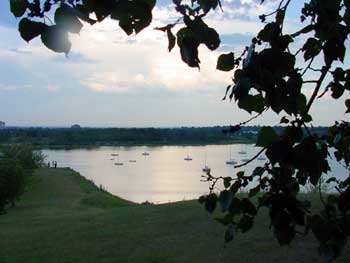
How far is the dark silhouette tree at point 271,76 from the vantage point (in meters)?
0.87

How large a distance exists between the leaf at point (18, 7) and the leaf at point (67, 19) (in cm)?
9

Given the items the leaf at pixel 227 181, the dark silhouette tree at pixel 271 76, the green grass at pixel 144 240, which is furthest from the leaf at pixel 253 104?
the green grass at pixel 144 240

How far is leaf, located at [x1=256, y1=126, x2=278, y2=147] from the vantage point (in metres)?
1.08

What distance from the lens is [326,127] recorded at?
2.08m

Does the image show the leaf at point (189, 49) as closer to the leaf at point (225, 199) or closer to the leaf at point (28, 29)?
the leaf at point (28, 29)

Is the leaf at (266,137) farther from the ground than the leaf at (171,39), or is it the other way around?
the leaf at (171,39)

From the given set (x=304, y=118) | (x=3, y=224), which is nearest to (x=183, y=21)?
(x=304, y=118)

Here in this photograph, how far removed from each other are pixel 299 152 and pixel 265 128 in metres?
0.10

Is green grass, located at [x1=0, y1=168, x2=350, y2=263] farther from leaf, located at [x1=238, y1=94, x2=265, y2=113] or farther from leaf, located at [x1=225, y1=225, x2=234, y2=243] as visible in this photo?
leaf, located at [x1=238, y1=94, x2=265, y2=113]

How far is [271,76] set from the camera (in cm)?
103

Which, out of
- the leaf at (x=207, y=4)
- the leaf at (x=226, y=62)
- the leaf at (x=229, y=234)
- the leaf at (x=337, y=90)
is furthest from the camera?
the leaf at (x=337, y=90)

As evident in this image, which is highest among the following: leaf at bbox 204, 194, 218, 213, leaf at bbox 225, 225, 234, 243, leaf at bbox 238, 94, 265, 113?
leaf at bbox 238, 94, 265, 113

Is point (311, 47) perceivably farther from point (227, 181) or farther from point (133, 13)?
point (133, 13)

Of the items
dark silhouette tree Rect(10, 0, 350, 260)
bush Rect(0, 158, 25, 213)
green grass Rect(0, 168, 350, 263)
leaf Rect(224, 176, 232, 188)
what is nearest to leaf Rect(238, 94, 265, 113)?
dark silhouette tree Rect(10, 0, 350, 260)
